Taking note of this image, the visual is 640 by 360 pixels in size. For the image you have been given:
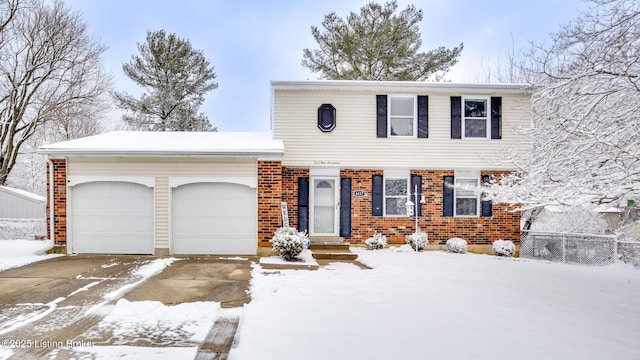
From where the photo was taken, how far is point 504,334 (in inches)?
181

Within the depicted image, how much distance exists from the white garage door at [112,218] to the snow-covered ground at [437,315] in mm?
4137

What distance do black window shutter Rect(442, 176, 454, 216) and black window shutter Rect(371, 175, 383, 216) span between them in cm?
223

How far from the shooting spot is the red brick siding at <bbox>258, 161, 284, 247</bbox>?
995 cm

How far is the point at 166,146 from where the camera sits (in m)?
9.99

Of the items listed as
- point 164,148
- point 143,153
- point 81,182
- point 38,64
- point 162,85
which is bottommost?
point 81,182

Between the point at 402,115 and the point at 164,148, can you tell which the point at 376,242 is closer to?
the point at 402,115

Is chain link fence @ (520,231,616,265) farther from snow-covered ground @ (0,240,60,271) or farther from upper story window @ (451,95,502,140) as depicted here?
snow-covered ground @ (0,240,60,271)

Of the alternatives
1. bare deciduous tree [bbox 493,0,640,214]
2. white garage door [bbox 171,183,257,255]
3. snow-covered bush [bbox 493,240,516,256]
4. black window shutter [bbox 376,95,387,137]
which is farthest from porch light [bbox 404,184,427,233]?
white garage door [bbox 171,183,257,255]

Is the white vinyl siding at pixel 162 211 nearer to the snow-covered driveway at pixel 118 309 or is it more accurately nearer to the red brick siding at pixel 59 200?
the snow-covered driveway at pixel 118 309

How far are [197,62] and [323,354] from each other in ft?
72.6

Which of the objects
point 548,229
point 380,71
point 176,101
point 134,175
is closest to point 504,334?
point 134,175

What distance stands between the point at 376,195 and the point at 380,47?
1211cm

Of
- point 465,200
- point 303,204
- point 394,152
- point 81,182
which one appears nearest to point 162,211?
point 81,182

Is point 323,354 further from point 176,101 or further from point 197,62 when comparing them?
point 197,62
